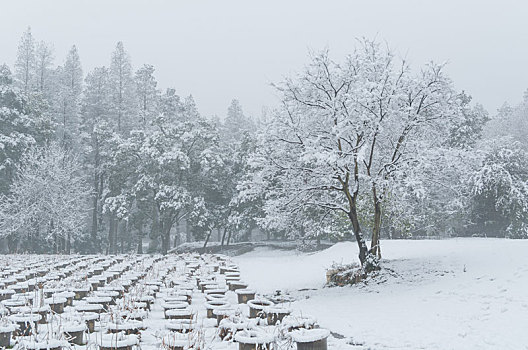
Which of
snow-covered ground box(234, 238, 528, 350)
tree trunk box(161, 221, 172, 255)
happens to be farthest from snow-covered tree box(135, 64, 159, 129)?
snow-covered ground box(234, 238, 528, 350)

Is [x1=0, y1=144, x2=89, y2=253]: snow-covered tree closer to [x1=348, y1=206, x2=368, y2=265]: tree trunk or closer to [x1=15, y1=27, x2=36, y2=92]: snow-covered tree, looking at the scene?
[x1=15, y1=27, x2=36, y2=92]: snow-covered tree

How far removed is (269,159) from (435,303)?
6708 mm

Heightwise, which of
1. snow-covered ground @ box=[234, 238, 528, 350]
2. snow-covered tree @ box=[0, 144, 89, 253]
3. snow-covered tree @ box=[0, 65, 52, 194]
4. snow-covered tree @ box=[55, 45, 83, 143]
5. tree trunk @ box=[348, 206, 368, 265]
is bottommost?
snow-covered ground @ box=[234, 238, 528, 350]

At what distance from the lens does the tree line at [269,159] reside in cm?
1358

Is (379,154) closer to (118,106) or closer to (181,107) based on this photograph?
(181,107)

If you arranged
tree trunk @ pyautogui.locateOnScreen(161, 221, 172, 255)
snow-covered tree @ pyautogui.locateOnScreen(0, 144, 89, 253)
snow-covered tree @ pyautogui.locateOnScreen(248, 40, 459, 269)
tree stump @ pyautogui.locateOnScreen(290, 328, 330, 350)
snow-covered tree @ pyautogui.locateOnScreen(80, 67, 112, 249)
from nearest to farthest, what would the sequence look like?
tree stump @ pyautogui.locateOnScreen(290, 328, 330, 350), snow-covered tree @ pyautogui.locateOnScreen(248, 40, 459, 269), snow-covered tree @ pyautogui.locateOnScreen(0, 144, 89, 253), tree trunk @ pyautogui.locateOnScreen(161, 221, 172, 255), snow-covered tree @ pyautogui.locateOnScreen(80, 67, 112, 249)

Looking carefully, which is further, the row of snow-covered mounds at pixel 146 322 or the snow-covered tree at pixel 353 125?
the snow-covered tree at pixel 353 125

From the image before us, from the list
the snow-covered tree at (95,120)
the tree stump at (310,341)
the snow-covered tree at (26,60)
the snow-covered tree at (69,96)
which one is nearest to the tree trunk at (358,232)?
the tree stump at (310,341)

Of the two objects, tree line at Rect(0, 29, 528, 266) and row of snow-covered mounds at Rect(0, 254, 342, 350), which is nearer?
row of snow-covered mounds at Rect(0, 254, 342, 350)

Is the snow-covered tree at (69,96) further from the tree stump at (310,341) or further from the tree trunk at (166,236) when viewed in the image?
the tree stump at (310,341)

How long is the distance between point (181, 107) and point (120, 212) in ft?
36.3

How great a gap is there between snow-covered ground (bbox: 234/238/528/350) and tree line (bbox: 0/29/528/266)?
1.88m

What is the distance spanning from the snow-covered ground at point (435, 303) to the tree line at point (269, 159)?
6.16 feet

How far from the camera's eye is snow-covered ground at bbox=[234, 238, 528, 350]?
8031 millimetres
